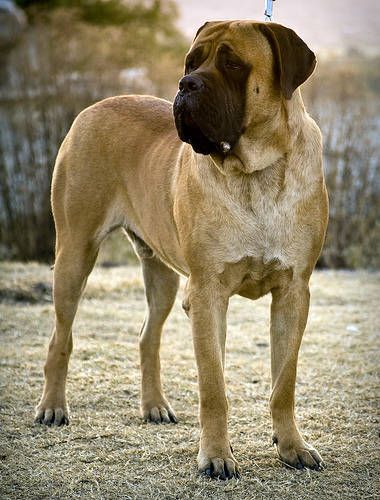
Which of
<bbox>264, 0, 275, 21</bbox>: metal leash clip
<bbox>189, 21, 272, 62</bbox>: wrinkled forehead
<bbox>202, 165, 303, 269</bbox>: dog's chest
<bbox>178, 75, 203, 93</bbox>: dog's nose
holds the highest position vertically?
<bbox>264, 0, 275, 21</bbox>: metal leash clip

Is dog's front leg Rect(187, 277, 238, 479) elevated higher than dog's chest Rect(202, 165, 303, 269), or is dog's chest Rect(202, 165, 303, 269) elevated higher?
dog's chest Rect(202, 165, 303, 269)

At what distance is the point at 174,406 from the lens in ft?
15.2

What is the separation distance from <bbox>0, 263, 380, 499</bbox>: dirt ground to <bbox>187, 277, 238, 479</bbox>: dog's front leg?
0.13m

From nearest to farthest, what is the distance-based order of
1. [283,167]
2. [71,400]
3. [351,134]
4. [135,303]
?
[283,167], [71,400], [135,303], [351,134]

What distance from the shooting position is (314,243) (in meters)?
3.60

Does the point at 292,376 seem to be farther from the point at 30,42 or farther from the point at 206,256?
the point at 30,42

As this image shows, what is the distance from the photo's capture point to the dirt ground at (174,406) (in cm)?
350

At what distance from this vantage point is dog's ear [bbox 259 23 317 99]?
3.41 meters

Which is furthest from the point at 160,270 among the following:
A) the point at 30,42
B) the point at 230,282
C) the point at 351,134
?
the point at 30,42

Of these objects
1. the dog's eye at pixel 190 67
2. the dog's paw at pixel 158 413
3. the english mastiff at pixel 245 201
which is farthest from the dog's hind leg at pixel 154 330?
the dog's eye at pixel 190 67

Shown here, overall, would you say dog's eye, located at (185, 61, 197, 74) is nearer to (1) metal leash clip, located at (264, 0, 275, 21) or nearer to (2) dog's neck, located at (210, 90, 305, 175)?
(2) dog's neck, located at (210, 90, 305, 175)

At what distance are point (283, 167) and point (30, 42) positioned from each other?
29.5 ft

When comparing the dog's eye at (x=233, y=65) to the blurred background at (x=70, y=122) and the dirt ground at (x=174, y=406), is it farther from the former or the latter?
the blurred background at (x=70, y=122)

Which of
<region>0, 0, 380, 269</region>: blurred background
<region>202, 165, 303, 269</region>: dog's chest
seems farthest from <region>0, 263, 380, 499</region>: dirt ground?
<region>0, 0, 380, 269</region>: blurred background
